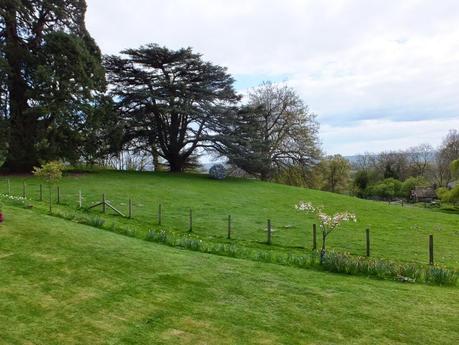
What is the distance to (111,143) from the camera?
33.7 metres

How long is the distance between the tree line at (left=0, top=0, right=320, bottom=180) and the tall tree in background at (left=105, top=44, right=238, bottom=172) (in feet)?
0.29

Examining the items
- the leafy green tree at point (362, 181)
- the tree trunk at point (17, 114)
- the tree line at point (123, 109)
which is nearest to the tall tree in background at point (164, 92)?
the tree line at point (123, 109)

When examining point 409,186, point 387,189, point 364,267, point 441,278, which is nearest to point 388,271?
point 364,267

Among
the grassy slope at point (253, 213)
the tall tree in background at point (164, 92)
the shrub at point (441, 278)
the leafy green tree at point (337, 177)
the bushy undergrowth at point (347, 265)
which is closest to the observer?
the shrub at point (441, 278)

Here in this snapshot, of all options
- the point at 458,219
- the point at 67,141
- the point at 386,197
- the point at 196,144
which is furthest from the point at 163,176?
the point at 386,197

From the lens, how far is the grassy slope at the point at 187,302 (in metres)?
5.55

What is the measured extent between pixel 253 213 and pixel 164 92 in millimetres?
16399

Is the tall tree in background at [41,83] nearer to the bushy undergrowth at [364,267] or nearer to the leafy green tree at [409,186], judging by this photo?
the bushy undergrowth at [364,267]

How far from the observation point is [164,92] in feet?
114

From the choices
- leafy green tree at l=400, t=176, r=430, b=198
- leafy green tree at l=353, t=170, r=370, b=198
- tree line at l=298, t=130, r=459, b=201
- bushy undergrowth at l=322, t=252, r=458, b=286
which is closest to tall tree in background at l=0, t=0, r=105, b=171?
bushy undergrowth at l=322, t=252, r=458, b=286

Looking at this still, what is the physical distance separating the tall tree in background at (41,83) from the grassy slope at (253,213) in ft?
9.72

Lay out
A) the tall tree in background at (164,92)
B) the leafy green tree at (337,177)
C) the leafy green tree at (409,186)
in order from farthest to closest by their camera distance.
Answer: the leafy green tree at (409,186) → the leafy green tree at (337,177) → the tall tree in background at (164,92)

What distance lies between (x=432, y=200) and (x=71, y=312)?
6182 cm

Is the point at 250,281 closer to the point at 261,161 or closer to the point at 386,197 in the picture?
the point at 261,161
